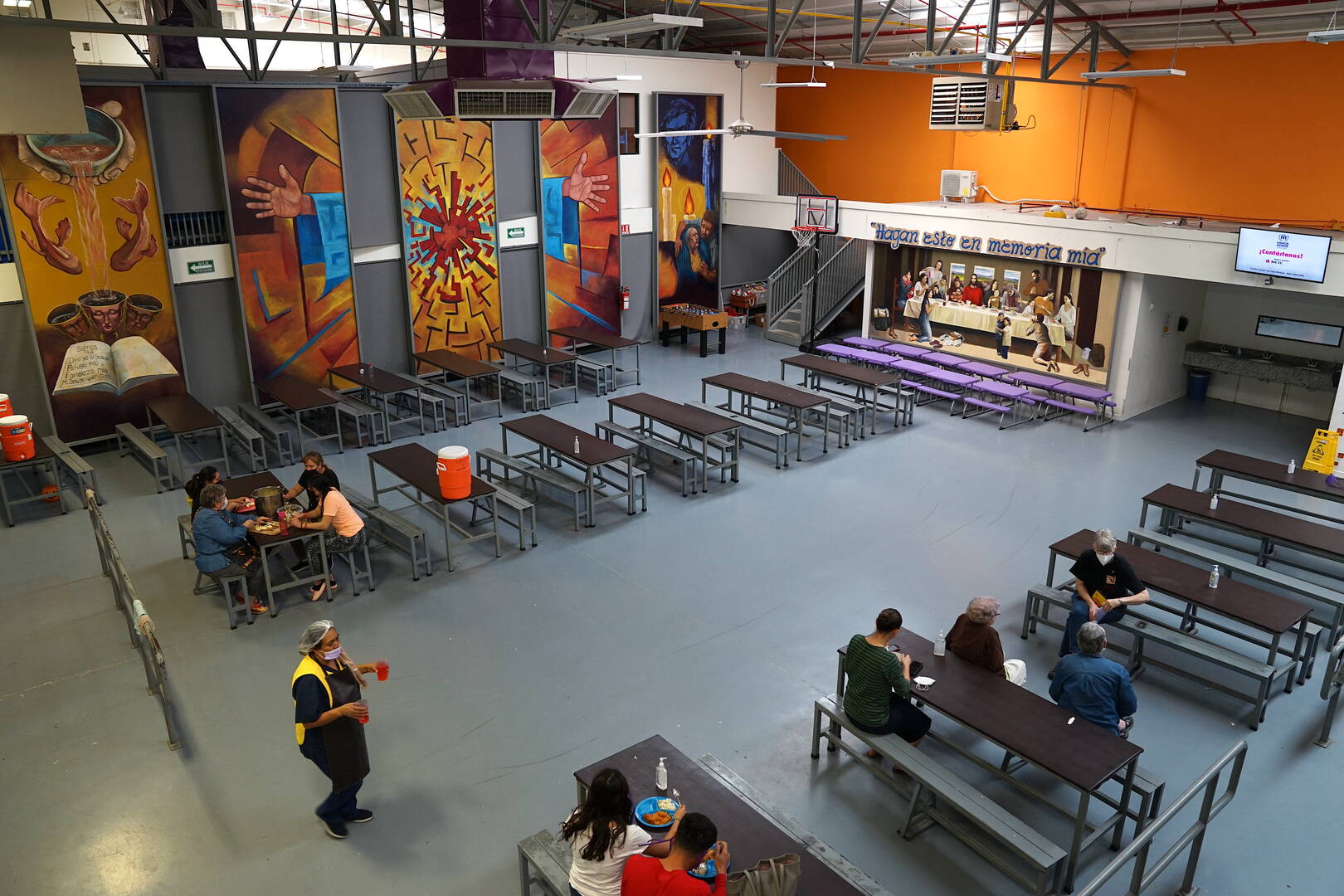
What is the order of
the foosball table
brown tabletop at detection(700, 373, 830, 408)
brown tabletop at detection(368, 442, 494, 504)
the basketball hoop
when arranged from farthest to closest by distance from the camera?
the foosball table, the basketball hoop, brown tabletop at detection(700, 373, 830, 408), brown tabletop at detection(368, 442, 494, 504)

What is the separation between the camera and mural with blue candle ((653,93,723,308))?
58.9 ft

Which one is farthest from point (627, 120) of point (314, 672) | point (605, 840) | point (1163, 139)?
point (605, 840)

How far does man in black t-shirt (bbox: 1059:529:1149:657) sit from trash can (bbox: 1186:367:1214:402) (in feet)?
30.7

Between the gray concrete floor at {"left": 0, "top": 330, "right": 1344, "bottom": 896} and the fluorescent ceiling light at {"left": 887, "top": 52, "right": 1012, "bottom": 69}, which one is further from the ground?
the fluorescent ceiling light at {"left": 887, "top": 52, "right": 1012, "bottom": 69}

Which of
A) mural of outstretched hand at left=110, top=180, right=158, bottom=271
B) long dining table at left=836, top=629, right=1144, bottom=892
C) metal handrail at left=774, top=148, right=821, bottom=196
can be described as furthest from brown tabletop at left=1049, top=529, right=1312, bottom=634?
metal handrail at left=774, top=148, right=821, bottom=196

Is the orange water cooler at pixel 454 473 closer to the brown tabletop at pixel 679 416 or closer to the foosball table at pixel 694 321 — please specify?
the brown tabletop at pixel 679 416

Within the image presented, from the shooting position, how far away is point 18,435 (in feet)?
34.4

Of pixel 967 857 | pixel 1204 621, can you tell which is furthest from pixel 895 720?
pixel 1204 621

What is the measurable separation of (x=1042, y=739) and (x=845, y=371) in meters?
8.74

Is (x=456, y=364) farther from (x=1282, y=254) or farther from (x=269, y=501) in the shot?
(x=1282, y=254)

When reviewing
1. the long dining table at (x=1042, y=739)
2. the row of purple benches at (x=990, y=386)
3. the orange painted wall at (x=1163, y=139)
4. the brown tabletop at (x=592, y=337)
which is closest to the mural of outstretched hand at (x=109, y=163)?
the brown tabletop at (x=592, y=337)

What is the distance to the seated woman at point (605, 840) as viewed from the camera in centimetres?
416

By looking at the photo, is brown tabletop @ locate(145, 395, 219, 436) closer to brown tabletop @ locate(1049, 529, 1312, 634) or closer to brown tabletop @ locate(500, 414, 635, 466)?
brown tabletop @ locate(500, 414, 635, 466)

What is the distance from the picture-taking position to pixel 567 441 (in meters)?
10.6
